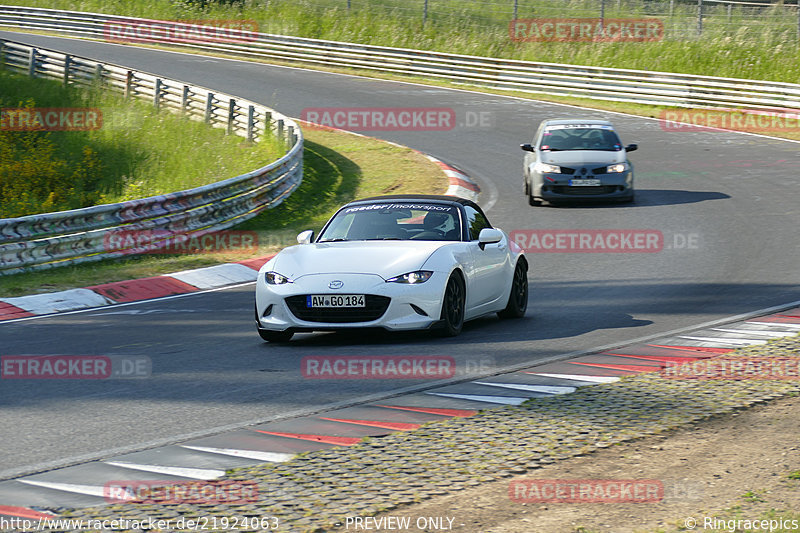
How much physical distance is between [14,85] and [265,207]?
59.5 ft

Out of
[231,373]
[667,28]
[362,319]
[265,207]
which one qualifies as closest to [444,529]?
[231,373]

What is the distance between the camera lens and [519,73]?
39438 millimetres

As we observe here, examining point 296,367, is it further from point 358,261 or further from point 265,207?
point 265,207

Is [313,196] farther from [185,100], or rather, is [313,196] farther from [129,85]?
[129,85]

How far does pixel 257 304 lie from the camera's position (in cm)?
1070

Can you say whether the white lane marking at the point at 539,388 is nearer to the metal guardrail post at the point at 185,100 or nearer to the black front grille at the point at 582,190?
the black front grille at the point at 582,190

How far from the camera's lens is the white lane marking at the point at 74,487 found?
5.87 m

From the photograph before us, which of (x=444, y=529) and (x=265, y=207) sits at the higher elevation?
(x=444, y=529)

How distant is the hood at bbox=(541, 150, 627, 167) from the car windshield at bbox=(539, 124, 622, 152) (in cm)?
28

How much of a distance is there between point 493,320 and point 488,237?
1.26 m

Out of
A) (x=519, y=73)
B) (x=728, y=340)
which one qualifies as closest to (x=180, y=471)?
(x=728, y=340)

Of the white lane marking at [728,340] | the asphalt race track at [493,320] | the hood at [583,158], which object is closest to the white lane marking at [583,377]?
the asphalt race track at [493,320]

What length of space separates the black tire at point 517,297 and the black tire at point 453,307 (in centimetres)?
122

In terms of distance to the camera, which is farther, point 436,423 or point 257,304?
point 257,304
